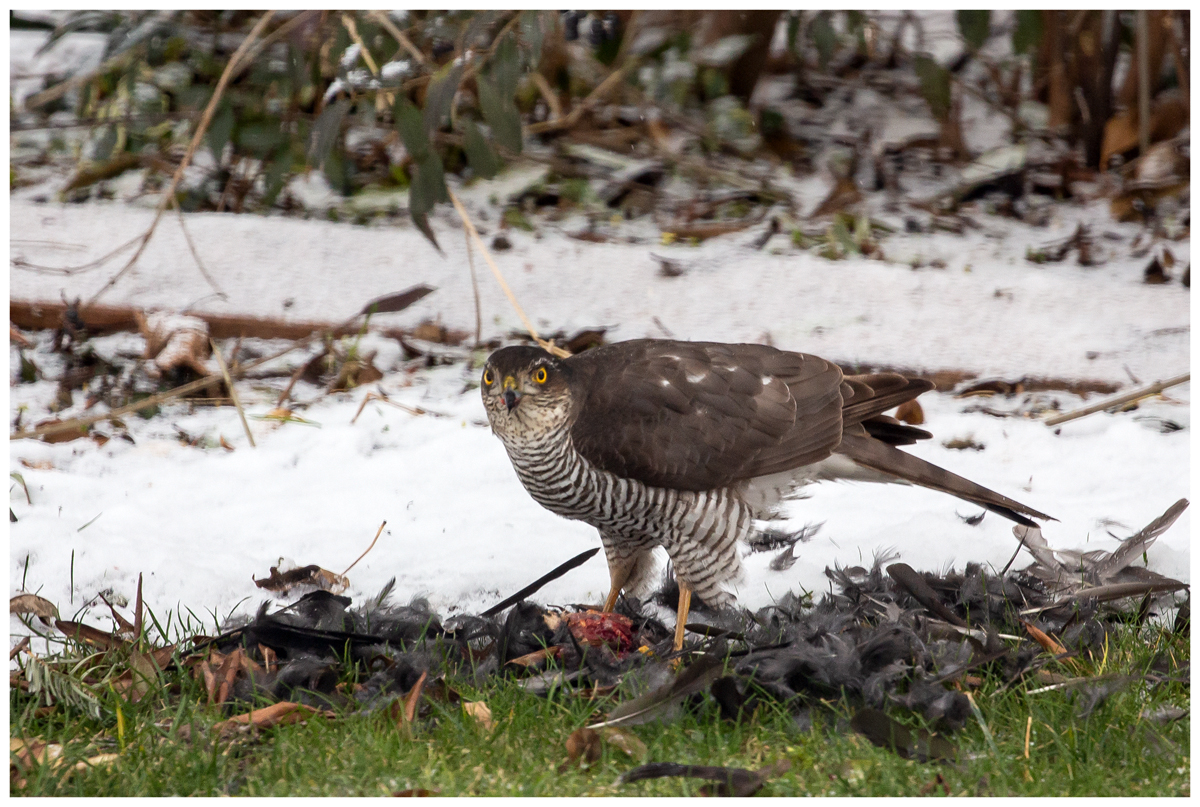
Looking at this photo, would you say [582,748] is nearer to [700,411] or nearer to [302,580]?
[700,411]

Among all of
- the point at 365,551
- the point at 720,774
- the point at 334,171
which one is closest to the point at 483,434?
the point at 365,551

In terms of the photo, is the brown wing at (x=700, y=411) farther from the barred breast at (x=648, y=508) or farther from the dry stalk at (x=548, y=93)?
the dry stalk at (x=548, y=93)

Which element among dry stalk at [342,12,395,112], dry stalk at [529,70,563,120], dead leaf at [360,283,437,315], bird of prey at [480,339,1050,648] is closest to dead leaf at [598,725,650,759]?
bird of prey at [480,339,1050,648]

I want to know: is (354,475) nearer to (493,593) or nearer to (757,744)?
(493,593)

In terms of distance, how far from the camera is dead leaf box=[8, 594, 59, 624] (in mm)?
2807

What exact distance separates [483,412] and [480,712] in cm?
207

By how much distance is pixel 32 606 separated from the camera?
282 cm

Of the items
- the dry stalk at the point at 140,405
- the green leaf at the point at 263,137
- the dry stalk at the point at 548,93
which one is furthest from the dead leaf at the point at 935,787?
the dry stalk at the point at 548,93

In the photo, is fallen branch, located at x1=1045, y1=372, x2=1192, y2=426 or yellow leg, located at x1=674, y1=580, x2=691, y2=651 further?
fallen branch, located at x1=1045, y1=372, x2=1192, y2=426

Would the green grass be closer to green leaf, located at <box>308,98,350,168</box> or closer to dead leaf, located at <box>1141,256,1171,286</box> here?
green leaf, located at <box>308,98,350,168</box>

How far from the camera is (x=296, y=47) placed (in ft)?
13.9

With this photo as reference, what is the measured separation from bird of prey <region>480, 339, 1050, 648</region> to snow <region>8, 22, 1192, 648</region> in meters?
0.32

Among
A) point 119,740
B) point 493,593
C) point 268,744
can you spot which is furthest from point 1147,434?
point 119,740

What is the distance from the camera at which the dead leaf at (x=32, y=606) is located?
2.81 m
